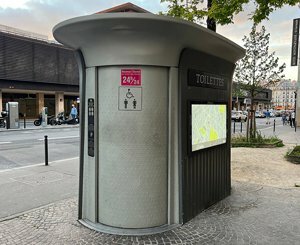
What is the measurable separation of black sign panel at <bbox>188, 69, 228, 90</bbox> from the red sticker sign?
2.94ft

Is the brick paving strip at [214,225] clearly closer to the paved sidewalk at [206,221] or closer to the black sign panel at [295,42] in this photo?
the paved sidewalk at [206,221]

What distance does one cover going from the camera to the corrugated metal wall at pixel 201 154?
4.18 m

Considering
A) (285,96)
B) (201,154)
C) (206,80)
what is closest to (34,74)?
(206,80)

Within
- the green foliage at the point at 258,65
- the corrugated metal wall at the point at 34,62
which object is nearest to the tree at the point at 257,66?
the green foliage at the point at 258,65

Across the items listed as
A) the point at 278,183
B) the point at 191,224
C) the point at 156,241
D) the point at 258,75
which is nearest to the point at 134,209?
the point at 156,241

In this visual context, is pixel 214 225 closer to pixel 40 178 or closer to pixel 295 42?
pixel 40 178

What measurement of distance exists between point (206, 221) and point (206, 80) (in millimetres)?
2296

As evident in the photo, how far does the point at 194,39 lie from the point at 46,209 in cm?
369

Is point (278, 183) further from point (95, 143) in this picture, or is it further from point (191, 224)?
→ point (95, 143)

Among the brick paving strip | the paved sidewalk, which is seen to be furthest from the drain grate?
the brick paving strip

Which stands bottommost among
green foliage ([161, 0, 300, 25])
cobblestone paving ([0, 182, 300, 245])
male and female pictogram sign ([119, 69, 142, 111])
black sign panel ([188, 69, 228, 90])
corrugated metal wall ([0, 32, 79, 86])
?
cobblestone paving ([0, 182, 300, 245])

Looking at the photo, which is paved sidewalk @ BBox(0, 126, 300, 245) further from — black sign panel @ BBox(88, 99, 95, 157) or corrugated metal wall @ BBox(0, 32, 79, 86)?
corrugated metal wall @ BBox(0, 32, 79, 86)

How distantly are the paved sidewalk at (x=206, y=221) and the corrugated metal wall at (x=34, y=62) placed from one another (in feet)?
78.1

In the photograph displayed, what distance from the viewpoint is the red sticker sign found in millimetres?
3771
